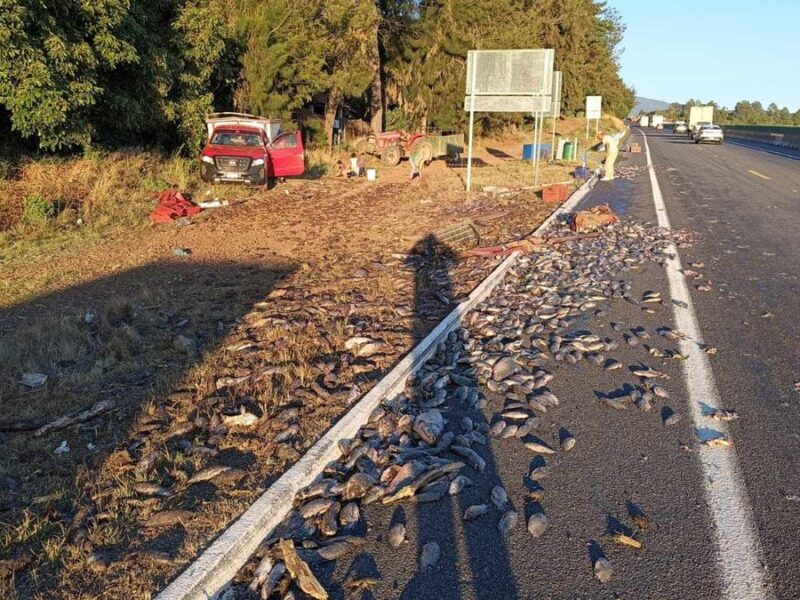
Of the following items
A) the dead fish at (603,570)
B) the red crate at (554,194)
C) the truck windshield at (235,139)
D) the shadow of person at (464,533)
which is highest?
the truck windshield at (235,139)

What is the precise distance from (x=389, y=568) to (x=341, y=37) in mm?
25849

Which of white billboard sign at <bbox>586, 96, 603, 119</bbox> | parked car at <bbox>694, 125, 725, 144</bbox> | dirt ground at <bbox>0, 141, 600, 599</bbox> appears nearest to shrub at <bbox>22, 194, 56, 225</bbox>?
dirt ground at <bbox>0, 141, 600, 599</bbox>

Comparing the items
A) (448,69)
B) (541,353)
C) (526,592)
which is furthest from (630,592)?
(448,69)

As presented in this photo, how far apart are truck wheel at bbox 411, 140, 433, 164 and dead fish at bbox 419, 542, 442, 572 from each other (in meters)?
22.4

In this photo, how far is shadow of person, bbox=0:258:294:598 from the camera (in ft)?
12.0

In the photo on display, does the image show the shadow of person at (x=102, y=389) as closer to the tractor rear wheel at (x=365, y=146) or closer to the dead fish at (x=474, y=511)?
the dead fish at (x=474, y=511)

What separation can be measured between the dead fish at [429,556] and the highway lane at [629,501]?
0.12 feet

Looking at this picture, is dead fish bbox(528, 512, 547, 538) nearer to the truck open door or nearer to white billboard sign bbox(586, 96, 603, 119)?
the truck open door

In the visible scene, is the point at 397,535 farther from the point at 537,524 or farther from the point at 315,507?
the point at 537,524

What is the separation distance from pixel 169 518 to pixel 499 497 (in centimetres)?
187

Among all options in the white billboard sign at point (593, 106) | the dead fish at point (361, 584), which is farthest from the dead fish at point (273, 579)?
the white billboard sign at point (593, 106)

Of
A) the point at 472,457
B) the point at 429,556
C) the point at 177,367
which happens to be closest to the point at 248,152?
the point at 177,367

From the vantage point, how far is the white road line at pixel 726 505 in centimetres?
295

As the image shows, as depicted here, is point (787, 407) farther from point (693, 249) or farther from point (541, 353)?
point (693, 249)
